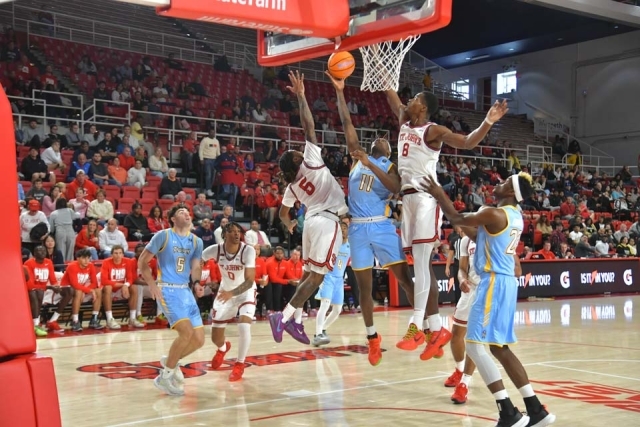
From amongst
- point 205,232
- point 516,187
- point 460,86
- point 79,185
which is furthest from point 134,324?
point 460,86

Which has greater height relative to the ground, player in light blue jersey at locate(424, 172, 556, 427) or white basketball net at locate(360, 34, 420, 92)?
white basketball net at locate(360, 34, 420, 92)

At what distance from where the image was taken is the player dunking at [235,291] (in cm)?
855

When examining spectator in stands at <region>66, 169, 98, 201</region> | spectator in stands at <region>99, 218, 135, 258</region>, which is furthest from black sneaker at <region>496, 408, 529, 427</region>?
spectator in stands at <region>66, 169, 98, 201</region>

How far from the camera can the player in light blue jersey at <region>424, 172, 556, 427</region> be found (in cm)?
596

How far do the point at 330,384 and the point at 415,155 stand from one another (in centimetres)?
278

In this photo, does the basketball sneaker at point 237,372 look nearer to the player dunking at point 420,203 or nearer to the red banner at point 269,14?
the player dunking at point 420,203

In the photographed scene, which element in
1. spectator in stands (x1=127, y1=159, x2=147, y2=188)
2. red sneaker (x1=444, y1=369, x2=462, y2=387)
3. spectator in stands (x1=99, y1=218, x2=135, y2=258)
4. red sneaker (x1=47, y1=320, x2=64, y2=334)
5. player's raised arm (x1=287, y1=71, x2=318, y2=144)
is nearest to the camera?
player's raised arm (x1=287, y1=71, x2=318, y2=144)

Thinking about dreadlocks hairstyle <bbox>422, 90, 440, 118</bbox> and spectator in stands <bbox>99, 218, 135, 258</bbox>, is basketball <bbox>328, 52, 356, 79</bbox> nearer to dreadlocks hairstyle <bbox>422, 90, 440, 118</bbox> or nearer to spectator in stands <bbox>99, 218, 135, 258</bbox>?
dreadlocks hairstyle <bbox>422, 90, 440, 118</bbox>

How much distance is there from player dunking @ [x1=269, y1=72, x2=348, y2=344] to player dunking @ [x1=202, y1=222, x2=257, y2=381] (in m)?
0.81

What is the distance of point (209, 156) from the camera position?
59.4 ft

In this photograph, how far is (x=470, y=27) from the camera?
31.5 m

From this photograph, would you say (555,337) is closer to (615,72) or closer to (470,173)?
(470,173)

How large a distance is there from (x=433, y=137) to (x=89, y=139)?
11776mm

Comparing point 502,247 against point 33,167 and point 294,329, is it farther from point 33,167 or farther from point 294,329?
point 33,167
